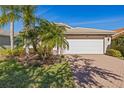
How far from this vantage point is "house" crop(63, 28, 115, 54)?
23344 millimetres

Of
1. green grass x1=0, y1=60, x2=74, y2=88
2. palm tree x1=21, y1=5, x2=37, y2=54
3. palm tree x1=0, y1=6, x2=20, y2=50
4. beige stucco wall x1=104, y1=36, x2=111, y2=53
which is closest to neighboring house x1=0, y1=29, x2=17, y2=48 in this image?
beige stucco wall x1=104, y1=36, x2=111, y2=53

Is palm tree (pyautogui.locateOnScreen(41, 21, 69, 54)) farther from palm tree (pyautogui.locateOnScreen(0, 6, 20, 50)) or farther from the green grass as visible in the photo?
the green grass

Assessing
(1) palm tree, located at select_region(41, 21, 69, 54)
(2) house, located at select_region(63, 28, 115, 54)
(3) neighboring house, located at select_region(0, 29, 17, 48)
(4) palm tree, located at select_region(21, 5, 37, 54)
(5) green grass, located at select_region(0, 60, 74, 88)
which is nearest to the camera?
(5) green grass, located at select_region(0, 60, 74, 88)

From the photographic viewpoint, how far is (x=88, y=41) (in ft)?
76.9

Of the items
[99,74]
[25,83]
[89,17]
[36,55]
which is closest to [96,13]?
[89,17]

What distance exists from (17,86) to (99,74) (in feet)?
14.4

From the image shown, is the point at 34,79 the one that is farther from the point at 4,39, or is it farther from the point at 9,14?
the point at 4,39

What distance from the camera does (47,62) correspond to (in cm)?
1527

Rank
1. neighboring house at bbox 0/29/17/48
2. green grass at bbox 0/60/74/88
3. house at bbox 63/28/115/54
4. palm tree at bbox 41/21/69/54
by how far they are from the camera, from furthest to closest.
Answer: neighboring house at bbox 0/29/17/48
house at bbox 63/28/115/54
palm tree at bbox 41/21/69/54
green grass at bbox 0/60/74/88

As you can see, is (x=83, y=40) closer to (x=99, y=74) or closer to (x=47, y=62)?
(x=47, y=62)

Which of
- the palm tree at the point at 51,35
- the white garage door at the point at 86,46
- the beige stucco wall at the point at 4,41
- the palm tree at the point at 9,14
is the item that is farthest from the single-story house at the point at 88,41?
the beige stucco wall at the point at 4,41

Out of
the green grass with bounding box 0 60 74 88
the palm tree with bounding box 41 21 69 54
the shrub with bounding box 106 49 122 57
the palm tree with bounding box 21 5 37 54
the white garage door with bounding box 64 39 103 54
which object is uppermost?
the palm tree with bounding box 21 5 37 54

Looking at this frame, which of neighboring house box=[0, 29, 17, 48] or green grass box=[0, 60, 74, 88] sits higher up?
neighboring house box=[0, 29, 17, 48]

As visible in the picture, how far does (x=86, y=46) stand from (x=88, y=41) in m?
0.53
